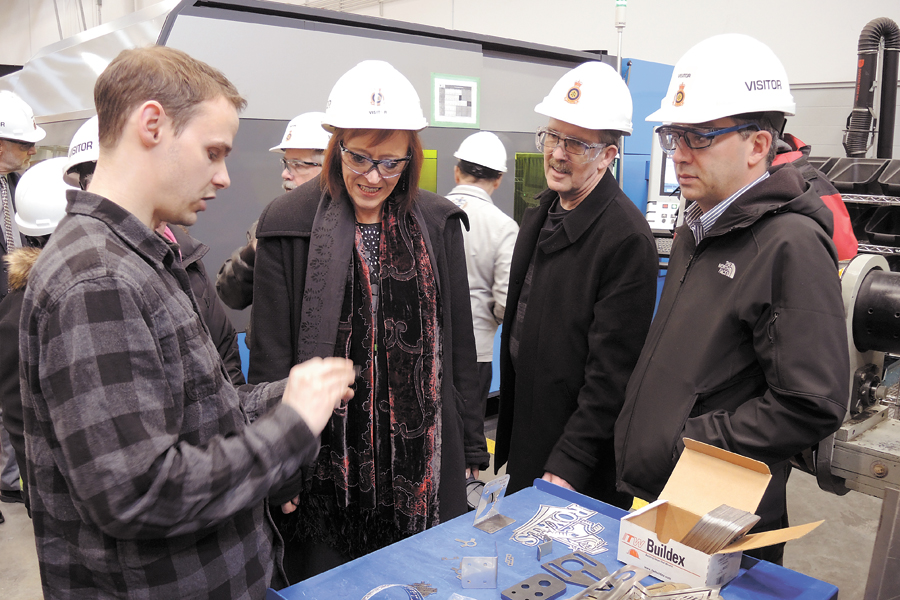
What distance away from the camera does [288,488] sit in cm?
140

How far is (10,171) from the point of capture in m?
3.44

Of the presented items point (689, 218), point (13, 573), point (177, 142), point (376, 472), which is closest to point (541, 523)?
point (376, 472)

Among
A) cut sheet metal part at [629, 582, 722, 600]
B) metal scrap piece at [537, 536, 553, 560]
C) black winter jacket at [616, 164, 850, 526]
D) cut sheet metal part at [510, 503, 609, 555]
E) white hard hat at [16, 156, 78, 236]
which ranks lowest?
cut sheet metal part at [510, 503, 609, 555]

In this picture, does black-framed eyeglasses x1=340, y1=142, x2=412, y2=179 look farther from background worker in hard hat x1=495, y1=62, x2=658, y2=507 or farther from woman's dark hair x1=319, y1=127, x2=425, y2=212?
background worker in hard hat x1=495, y1=62, x2=658, y2=507

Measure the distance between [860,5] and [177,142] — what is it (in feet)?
18.7

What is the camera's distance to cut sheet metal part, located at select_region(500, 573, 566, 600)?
40.7 inches

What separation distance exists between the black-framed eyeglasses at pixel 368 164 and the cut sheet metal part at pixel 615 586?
100 centimetres

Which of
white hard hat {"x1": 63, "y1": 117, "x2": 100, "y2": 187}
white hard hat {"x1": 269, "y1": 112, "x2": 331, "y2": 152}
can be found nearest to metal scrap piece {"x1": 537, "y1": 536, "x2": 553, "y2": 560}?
white hard hat {"x1": 63, "y1": 117, "x2": 100, "y2": 187}

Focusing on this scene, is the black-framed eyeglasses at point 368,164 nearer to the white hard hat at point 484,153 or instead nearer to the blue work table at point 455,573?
the blue work table at point 455,573

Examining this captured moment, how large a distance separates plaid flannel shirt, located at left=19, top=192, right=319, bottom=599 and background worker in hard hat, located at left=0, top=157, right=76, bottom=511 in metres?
0.44

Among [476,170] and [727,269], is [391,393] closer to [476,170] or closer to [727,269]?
[727,269]

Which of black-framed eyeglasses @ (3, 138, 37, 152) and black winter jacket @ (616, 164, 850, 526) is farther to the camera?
black-framed eyeglasses @ (3, 138, 37, 152)

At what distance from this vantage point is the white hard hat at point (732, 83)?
4.55ft

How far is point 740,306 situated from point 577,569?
0.60 metres
